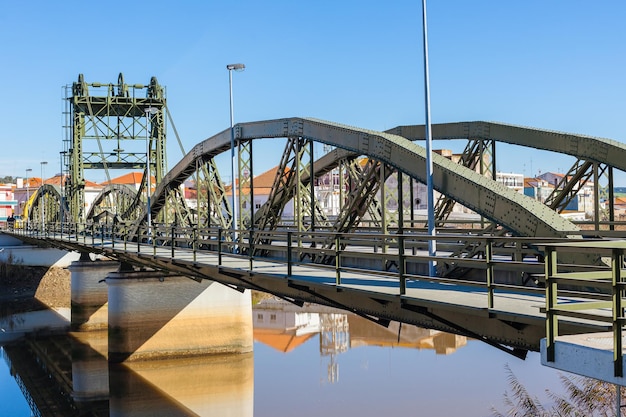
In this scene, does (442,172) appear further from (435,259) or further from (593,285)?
(593,285)

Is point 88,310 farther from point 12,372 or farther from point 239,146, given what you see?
point 239,146

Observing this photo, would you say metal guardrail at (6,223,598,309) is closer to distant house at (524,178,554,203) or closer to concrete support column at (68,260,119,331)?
concrete support column at (68,260,119,331)

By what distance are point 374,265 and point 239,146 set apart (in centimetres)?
716

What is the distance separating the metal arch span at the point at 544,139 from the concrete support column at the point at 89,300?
25.0m

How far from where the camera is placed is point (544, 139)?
19188 millimetres

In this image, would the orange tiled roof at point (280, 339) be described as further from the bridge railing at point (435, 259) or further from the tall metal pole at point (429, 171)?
the tall metal pole at point (429, 171)

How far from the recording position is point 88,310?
4228cm

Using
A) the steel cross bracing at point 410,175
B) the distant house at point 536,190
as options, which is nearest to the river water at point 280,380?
the steel cross bracing at point 410,175

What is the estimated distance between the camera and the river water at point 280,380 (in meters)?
28.1

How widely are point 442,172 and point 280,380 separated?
20582 mm

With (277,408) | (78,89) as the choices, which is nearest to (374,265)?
(277,408)

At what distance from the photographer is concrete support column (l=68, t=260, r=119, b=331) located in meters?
42.2

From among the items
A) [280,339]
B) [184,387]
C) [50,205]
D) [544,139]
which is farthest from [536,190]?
[544,139]

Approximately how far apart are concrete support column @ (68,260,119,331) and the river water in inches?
30.9
